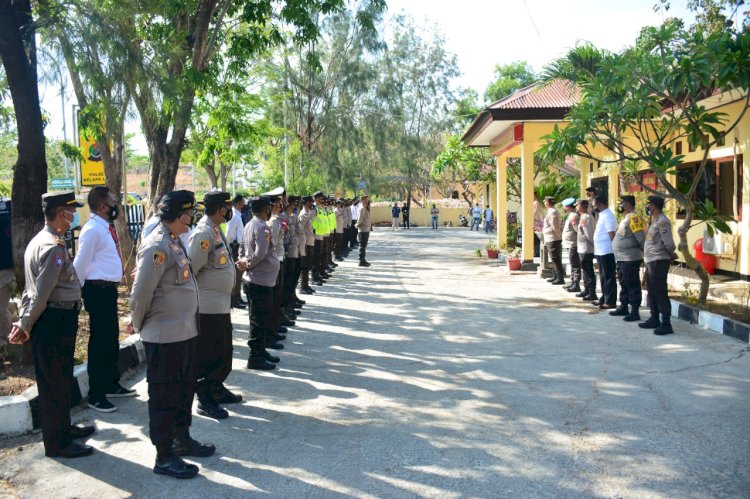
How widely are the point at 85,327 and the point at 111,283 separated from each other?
2758 mm

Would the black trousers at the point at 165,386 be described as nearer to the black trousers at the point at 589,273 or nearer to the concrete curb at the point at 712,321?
the concrete curb at the point at 712,321

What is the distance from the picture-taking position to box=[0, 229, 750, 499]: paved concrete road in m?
4.29

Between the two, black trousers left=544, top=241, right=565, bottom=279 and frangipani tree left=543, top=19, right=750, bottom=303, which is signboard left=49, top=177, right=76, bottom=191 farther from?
frangipani tree left=543, top=19, right=750, bottom=303

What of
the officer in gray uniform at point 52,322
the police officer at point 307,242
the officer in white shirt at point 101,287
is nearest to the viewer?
the officer in gray uniform at point 52,322

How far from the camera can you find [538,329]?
9312 millimetres

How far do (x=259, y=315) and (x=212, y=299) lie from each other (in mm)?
1718

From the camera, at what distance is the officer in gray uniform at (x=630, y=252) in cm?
969

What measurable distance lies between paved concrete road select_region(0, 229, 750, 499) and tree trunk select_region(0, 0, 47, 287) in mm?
1875

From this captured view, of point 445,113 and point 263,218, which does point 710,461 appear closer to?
point 263,218

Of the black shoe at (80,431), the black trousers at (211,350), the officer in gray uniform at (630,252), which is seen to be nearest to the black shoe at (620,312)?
the officer in gray uniform at (630,252)

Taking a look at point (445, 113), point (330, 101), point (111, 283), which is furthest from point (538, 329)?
point (445, 113)

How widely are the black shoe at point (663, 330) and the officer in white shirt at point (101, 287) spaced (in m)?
6.31

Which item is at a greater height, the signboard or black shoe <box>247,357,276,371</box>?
the signboard

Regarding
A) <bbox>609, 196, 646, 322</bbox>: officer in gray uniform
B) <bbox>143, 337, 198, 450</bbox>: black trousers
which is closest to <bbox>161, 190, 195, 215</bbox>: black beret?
<bbox>143, 337, 198, 450</bbox>: black trousers
